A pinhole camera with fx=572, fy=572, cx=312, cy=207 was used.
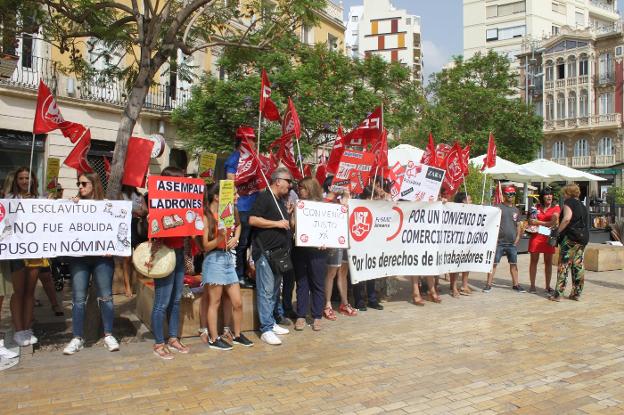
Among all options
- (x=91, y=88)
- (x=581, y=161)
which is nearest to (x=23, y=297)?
(x=91, y=88)

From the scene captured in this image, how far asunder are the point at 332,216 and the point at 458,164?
12.8ft

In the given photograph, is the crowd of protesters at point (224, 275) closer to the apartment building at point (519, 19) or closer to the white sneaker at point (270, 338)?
the white sneaker at point (270, 338)

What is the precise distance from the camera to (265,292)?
6.50 meters

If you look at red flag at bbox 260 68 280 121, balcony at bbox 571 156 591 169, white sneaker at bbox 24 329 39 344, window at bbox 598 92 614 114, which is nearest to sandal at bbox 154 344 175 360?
white sneaker at bbox 24 329 39 344

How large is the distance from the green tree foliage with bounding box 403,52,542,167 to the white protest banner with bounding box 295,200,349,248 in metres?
28.1

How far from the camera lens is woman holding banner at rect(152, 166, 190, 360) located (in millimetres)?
5793

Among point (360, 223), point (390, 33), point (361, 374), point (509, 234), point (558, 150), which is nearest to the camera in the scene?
point (361, 374)

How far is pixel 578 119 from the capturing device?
55.0 metres

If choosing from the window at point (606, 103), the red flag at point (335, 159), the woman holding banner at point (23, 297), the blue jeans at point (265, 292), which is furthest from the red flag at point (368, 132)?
the window at point (606, 103)

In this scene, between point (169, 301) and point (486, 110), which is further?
point (486, 110)

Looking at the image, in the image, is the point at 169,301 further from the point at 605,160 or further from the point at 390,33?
the point at 390,33

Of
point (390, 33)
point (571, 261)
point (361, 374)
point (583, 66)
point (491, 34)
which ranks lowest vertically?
point (361, 374)

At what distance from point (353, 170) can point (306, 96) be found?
10.9 m

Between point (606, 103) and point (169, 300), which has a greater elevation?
point (606, 103)
